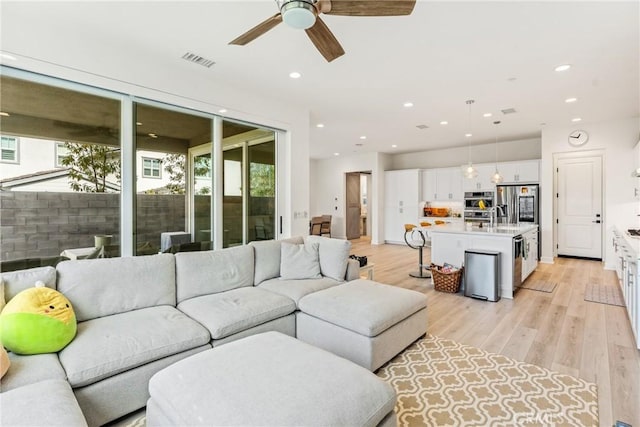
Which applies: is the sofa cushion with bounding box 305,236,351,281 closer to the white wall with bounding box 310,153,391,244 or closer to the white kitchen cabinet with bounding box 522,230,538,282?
the white kitchen cabinet with bounding box 522,230,538,282

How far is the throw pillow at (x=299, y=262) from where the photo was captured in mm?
3379

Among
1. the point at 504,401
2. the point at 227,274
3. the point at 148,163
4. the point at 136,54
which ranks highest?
the point at 136,54

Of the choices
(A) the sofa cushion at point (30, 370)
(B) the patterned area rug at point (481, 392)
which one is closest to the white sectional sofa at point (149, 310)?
(A) the sofa cushion at point (30, 370)

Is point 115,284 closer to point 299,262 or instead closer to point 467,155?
point 299,262

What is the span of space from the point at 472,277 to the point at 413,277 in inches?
48.5

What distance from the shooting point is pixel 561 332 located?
3.08 metres

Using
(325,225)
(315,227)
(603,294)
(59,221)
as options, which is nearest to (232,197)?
(59,221)

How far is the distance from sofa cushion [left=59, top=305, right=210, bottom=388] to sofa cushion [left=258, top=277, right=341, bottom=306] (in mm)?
862

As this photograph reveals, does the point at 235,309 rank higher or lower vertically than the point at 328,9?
lower

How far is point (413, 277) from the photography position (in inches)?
210

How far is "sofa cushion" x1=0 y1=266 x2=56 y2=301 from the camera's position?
199 centimetres

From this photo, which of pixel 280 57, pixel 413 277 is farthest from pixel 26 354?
pixel 413 277

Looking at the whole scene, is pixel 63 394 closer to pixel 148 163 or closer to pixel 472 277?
pixel 148 163

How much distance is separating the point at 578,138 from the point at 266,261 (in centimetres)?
651
